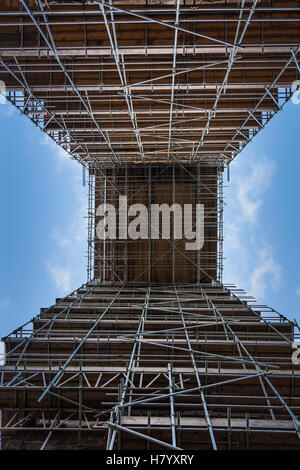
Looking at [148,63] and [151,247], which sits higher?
[148,63]

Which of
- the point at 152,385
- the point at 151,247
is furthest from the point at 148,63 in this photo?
the point at 151,247

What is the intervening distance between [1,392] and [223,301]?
38.8 ft

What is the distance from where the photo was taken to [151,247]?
2648cm

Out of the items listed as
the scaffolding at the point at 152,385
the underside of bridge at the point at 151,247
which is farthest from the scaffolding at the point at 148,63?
the scaffolding at the point at 152,385

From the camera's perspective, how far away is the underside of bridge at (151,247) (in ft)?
31.6

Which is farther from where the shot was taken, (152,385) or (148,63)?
(148,63)

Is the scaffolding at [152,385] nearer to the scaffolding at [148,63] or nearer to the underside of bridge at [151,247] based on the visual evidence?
the underside of bridge at [151,247]

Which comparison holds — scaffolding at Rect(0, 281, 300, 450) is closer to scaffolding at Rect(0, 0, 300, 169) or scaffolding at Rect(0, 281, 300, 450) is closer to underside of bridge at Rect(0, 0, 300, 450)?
underside of bridge at Rect(0, 0, 300, 450)

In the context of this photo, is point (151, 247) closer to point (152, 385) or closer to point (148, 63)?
point (148, 63)

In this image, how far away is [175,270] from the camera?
1029 inches

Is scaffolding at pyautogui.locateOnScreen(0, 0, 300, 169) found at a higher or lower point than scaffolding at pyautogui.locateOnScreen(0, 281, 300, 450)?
higher

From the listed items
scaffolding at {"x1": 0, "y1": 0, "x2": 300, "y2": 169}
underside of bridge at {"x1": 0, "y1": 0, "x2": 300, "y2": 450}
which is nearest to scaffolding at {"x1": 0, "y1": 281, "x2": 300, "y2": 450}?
underside of bridge at {"x1": 0, "y1": 0, "x2": 300, "y2": 450}

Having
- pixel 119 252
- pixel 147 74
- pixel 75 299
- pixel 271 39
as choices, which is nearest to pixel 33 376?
pixel 75 299

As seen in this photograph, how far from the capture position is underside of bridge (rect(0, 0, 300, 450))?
9.62m
